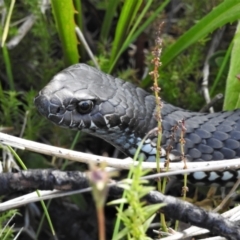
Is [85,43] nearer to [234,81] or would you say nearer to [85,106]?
[85,106]

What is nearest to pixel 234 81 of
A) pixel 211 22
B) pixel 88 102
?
pixel 211 22

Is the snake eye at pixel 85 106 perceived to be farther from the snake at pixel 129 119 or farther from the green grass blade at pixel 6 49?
the green grass blade at pixel 6 49

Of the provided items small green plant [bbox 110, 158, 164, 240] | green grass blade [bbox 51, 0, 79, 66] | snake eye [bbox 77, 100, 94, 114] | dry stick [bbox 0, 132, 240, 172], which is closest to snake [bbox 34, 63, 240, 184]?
snake eye [bbox 77, 100, 94, 114]

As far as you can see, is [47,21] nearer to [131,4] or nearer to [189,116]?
[131,4]

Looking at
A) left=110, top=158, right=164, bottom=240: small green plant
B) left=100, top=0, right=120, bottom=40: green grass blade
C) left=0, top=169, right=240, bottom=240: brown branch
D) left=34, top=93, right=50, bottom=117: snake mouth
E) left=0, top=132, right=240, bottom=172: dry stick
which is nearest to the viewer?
left=110, top=158, right=164, bottom=240: small green plant

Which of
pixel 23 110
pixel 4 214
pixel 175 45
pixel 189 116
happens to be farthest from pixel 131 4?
pixel 4 214

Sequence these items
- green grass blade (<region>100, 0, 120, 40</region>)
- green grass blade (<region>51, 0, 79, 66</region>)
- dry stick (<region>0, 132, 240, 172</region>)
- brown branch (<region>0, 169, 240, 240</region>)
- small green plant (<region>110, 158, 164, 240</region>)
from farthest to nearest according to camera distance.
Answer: green grass blade (<region>100, 0, 120, 40</region>) < green grass blade (<region>51, 0, 79, 66</region>) < dry stick (<region>0, 132, 240, 172</region>) < brown branch (<region>0, 169, 240, 240</region>) < small green plant (<region>110, 158, 164, 240</region>)

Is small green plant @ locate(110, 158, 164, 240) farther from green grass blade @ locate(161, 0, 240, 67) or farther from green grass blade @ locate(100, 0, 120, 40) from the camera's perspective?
green grass blade @ locate(100, 0, 120, 40)
